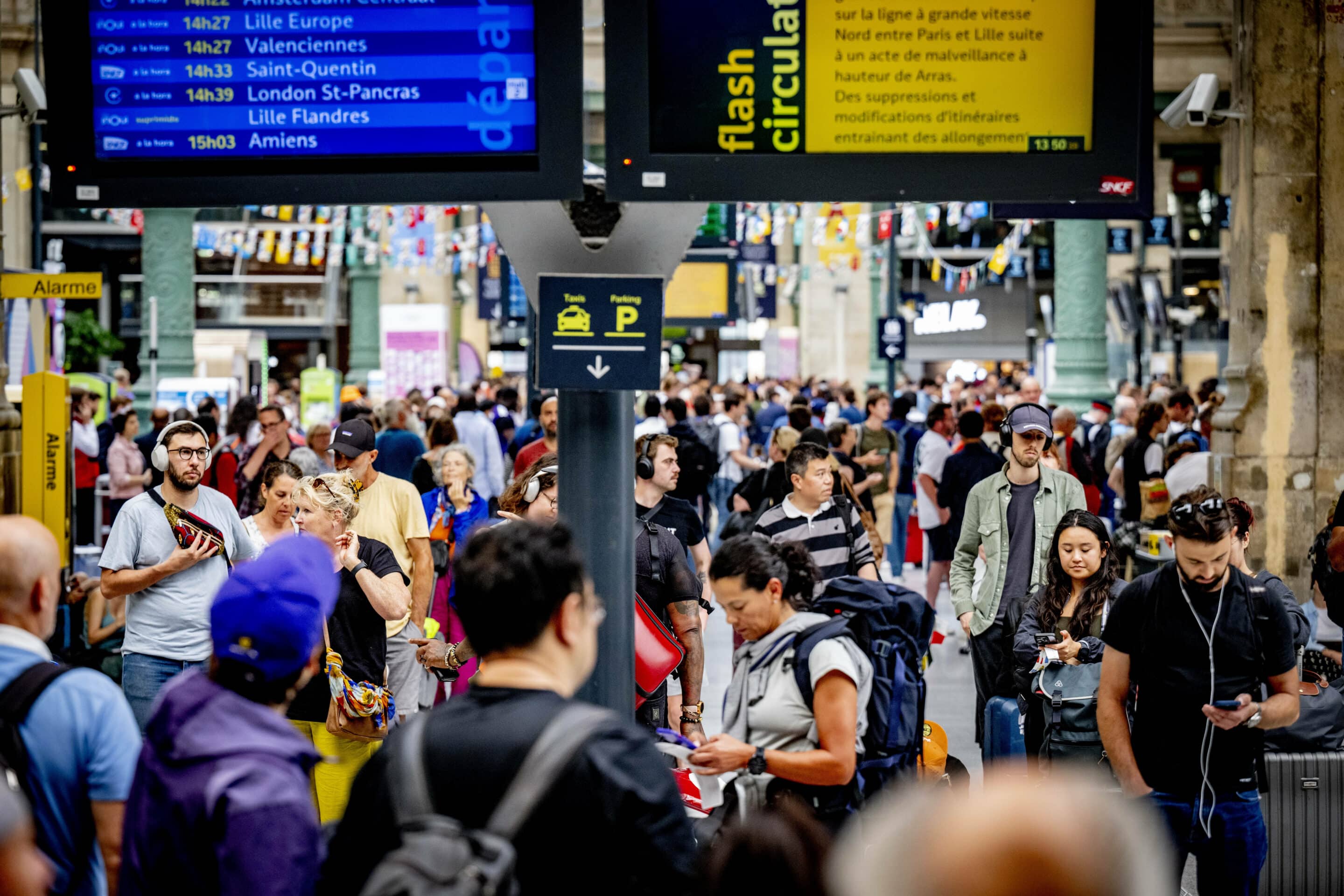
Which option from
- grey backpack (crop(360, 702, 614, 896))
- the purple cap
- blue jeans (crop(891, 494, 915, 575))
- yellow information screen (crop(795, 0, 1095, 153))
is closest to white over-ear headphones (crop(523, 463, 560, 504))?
yellow information screen (crop(795, 0, 1095, 153))

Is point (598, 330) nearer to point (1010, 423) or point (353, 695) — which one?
point (353, 695)

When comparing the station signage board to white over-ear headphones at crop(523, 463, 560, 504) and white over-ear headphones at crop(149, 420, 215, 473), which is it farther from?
white over-ear headphones at crop(149, 420, 215, 473)

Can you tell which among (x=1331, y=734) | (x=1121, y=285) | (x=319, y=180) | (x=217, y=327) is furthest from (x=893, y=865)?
(x=217, y=327)

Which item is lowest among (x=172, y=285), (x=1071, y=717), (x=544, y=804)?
(x=1071, y=717)

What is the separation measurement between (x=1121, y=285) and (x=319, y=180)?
27.8 meters

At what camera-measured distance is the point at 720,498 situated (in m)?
17.2

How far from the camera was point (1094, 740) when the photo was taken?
17.3ft

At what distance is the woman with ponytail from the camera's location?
387 centimetres

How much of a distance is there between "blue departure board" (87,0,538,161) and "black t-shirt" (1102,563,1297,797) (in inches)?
91.4

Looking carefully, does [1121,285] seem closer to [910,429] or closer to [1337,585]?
[910,429]

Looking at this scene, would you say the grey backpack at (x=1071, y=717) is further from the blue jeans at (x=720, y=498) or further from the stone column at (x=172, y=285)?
the stone column at (x=172, y=285)

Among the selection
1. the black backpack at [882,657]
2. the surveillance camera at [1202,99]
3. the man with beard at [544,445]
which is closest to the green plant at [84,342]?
the man with beard at [544,445]

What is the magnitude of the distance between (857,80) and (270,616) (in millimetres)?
2529

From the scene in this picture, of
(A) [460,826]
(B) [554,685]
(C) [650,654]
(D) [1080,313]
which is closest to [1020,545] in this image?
(C) [650,654]
